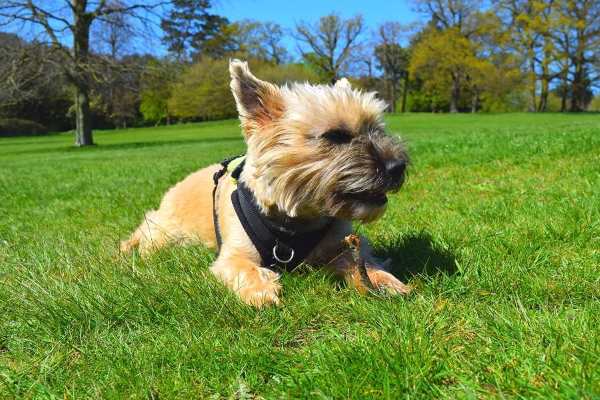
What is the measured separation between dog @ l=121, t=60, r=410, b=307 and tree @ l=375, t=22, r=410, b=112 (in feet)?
266

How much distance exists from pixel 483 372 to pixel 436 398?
0.24 m

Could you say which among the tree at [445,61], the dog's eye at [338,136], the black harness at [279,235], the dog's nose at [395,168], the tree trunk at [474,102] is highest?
the tree at [445,61]

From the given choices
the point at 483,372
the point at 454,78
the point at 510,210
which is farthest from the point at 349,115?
the point at 454,78

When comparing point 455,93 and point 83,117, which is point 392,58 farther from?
point 83,117

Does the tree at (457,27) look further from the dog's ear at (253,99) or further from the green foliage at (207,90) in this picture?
the dog's ear at (253,99)

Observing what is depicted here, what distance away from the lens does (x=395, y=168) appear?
348cm

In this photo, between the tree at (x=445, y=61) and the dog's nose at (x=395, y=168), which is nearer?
the dog's nose at (x=395, y=168)

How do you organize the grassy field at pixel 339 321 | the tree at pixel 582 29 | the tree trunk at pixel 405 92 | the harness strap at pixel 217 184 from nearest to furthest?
the grassy field at pixel 339 321, the harness strap at pixel 217 184, the tree at pixel 582 29, the tree trunk at pixel 405 92

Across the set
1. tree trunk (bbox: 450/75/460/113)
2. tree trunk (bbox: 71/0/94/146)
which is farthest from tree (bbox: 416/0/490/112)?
tree trunk (bbox: 71/0/94/146)

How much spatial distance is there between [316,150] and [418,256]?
115 cm

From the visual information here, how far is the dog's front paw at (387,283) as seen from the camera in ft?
10.7

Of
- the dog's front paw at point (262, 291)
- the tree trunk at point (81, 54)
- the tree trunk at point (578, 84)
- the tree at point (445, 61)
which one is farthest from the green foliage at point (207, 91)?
the dog's front paw at point (262, 291)

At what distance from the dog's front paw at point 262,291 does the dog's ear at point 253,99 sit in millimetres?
1082

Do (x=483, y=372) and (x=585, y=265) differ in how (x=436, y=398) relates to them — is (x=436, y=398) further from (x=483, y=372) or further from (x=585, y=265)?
(x=585, y=265)
